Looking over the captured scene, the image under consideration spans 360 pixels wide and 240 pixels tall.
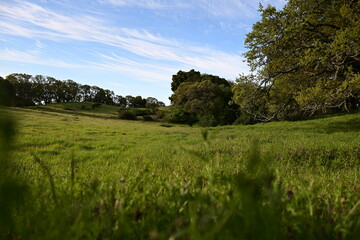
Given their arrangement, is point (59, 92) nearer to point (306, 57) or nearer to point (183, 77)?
point (183, 77)

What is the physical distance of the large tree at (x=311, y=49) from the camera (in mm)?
11539

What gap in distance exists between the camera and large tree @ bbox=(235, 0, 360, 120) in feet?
37.9

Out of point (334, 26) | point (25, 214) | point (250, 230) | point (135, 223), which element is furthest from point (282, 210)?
point (334, 26)

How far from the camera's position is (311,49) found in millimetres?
13117

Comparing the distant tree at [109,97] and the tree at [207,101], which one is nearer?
the tree at [207,101]

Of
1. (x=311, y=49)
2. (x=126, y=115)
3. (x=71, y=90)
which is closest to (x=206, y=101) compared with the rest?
(x=126, y=115)

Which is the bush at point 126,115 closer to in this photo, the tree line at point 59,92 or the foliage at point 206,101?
the foliage at point 206,101

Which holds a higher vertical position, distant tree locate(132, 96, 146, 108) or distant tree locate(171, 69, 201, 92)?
distant tree locate(171, 69, 201, 92)

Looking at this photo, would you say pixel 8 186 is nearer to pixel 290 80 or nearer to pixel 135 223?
pixel 135 223

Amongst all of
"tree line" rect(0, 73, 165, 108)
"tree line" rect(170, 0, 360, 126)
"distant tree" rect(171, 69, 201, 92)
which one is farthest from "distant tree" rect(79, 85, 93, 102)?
"tree line" rect(170, 0, 360, 126)

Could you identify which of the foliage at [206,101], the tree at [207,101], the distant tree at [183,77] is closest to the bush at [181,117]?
the foliage at [206,101]

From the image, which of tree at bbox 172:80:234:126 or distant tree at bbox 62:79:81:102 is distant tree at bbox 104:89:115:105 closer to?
distant tree at bbox 62:79:81:102

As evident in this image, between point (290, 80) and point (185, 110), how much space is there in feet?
130

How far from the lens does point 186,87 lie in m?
54.5
